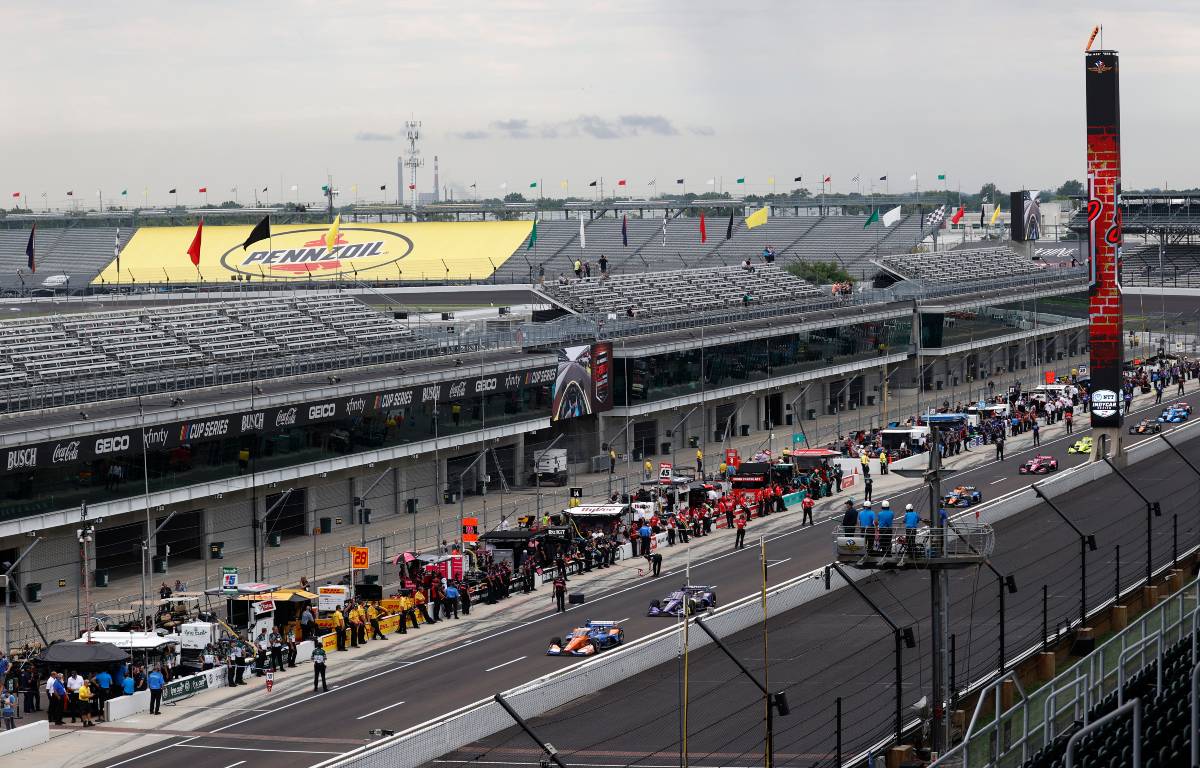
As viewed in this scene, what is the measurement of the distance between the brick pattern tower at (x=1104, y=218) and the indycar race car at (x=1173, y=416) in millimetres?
12614

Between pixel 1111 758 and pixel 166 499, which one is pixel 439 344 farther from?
pixel 1111 758

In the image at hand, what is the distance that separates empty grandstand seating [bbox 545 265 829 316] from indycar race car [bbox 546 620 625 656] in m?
46.0

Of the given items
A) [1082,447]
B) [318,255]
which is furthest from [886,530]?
[318,255]

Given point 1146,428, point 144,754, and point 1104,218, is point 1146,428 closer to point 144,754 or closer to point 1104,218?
point 1104,218

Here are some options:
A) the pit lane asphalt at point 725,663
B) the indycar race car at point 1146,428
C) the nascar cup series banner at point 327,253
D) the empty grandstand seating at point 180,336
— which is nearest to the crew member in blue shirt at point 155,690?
the pit lane asphalt at point 725,663

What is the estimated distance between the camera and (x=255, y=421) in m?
52.3

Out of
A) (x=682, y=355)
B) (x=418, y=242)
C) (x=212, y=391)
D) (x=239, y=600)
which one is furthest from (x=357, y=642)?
(x=418, y=242)

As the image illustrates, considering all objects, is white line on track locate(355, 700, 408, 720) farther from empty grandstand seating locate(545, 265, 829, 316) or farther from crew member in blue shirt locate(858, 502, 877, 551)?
empty grandstand seating locate(545, 265, 829, 316)

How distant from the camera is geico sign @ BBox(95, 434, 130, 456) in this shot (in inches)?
1841

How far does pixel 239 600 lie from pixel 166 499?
28.9 ft

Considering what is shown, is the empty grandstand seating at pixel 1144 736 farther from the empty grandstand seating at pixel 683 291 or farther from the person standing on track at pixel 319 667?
the empty grandstand seating at pixel 683 291

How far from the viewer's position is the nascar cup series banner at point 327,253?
12875 centimetres

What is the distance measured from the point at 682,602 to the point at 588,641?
432cm

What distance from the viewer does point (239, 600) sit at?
1581 inches
